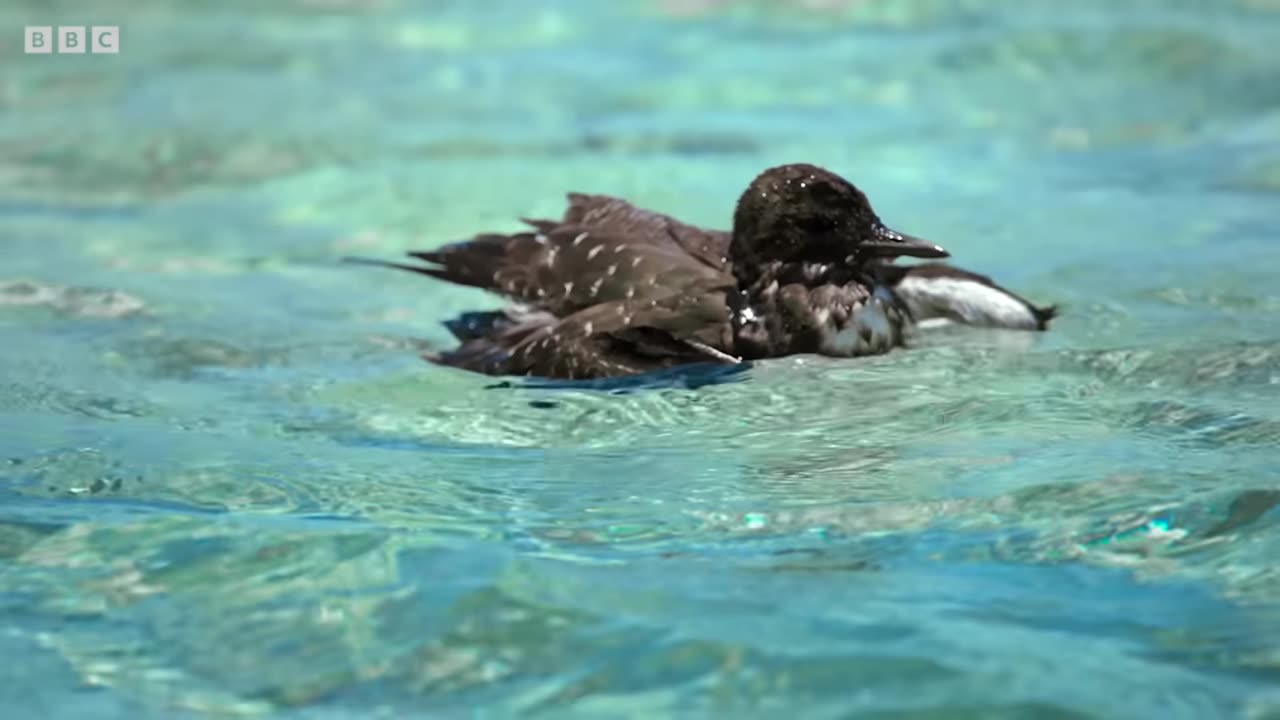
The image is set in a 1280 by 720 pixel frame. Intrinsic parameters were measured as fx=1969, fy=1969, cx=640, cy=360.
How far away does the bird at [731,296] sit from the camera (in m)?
6.37

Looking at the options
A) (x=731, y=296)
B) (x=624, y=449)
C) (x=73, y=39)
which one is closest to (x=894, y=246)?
(x=731, y=296)

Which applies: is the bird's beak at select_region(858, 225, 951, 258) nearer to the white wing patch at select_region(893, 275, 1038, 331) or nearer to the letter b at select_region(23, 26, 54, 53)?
the white wing patch at select_region(893, 275, 1038, 331)

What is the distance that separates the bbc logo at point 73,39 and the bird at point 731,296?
8699 millimetres

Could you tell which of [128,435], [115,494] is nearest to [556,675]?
[115,494]

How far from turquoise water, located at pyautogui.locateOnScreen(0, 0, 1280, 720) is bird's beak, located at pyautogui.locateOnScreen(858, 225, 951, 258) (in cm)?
35

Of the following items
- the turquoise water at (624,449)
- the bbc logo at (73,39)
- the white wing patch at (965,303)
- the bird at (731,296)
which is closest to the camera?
the turquoise water at (624,449)

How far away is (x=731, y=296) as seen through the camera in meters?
6.47

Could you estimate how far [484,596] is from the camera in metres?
4.29

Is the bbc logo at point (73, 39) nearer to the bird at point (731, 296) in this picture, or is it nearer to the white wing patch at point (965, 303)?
the bird at point (731, 296)

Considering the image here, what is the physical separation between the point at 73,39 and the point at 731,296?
31.9 feet

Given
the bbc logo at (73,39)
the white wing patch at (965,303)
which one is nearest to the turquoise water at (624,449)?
the white wing patch at (965,303)

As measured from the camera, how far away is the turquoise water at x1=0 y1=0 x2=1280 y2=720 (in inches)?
155

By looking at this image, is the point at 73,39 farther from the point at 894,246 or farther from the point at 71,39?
the point at 894,246

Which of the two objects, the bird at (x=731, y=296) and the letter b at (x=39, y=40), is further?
the letter b at (x=39, y=40)
